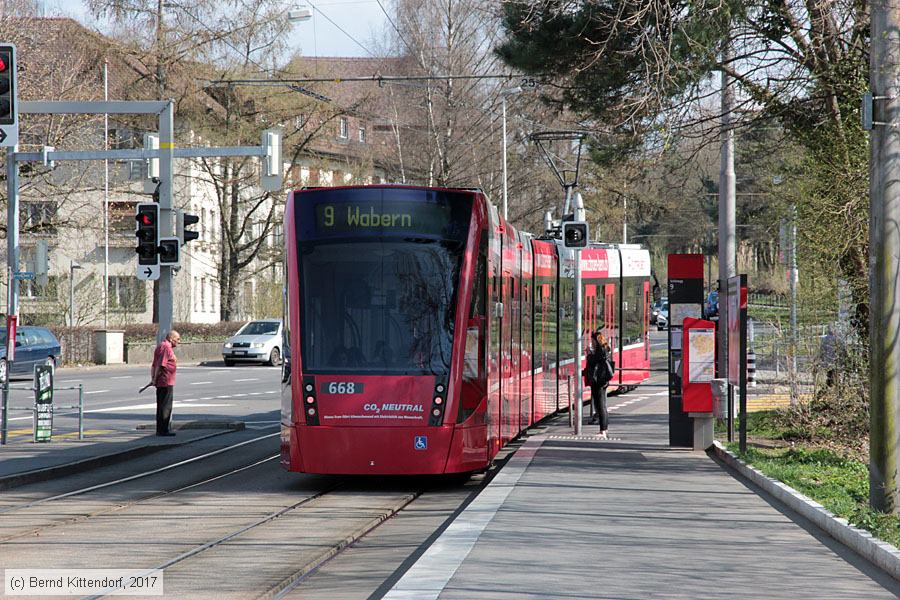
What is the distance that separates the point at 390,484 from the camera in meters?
16.3

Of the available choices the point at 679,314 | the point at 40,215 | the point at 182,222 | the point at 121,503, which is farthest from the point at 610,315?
the point at 40,215

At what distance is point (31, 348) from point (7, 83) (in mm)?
24846

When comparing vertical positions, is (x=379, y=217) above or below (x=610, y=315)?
above

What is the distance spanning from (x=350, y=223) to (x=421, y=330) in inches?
57.3

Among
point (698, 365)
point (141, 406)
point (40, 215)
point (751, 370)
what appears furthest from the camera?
point (40, 215)

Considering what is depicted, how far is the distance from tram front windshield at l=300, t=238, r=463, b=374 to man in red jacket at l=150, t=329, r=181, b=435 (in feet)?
23.4

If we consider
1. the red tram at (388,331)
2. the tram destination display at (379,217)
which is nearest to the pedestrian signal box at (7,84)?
the red tram at (388,331)

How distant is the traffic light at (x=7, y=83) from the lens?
1551 cm

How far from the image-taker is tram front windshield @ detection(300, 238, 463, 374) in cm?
1464

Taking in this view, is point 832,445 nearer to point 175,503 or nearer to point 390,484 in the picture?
point 390,484

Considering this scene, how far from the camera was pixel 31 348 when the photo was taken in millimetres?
39094

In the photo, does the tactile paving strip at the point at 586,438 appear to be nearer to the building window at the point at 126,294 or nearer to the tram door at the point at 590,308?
the tram door at the point at 590,308

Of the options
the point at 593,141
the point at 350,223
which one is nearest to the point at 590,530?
the point at 350,223

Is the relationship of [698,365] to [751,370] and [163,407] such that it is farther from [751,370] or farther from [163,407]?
[751,370]
